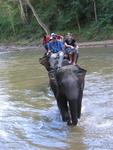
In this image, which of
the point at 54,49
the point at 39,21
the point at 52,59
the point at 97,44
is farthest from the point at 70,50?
the point at 39,21

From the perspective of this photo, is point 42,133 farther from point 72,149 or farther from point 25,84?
point 25,84

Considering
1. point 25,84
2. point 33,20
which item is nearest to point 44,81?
point 25,84

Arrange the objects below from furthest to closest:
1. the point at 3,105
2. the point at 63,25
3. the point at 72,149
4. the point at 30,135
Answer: the point at 63,25, the point at 3,105, the point at 30,135, the point at 72,149

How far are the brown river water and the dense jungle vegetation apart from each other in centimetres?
2427

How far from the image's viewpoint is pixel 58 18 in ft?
154

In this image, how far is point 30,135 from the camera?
9.47m

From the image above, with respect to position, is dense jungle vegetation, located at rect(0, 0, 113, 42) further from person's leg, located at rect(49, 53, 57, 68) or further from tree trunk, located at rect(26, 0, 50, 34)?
person's leg, located at rect(49, 53, 57, 68)

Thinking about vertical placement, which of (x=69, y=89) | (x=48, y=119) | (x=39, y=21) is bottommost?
(x=39, y=21)

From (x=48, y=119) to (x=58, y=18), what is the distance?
36.7 metres

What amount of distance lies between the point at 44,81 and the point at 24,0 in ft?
121

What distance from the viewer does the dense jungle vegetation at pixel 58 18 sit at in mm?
41656

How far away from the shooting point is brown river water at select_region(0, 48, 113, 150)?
28.7 ft

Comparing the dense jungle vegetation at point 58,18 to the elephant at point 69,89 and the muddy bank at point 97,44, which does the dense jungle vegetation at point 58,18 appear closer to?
the muddy bank at point 97,44

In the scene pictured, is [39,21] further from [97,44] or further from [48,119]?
[48,119]
